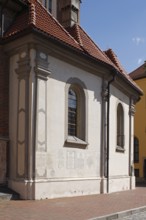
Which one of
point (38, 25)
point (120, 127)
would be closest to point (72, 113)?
point (38, 25)

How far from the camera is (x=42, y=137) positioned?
1366 cm

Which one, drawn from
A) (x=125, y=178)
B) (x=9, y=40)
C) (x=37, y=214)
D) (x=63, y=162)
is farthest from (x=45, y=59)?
(x=125, y=178)

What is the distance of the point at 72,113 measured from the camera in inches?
639

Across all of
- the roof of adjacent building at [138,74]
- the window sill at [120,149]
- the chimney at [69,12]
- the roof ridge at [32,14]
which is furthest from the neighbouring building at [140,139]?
the roof ridge at [32,14]

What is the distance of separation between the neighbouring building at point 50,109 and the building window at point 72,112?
4 cm

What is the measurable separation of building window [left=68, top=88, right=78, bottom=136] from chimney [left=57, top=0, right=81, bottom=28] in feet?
24.6

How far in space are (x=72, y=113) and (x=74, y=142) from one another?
4.50ft

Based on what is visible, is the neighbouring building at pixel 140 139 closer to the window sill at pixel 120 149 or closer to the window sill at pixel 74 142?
the window sill at pixel 120 149

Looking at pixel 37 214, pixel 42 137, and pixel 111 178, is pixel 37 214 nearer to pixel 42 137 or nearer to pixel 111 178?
pixel 42 137

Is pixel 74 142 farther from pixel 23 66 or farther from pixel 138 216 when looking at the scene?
pixel 138 216

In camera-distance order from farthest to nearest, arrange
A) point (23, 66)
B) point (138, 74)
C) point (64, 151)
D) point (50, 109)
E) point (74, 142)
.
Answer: point (138, 74) < point (74, 142) < point (64, 151) < point (50, 109) < point (23, 66)

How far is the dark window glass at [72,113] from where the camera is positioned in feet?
52.5

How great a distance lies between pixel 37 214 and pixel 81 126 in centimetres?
700

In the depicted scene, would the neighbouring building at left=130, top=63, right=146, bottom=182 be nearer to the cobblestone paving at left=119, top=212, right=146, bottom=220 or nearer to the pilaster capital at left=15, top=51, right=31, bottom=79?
the pilaster capital at left=15, top=51, right=31, bottom=79
